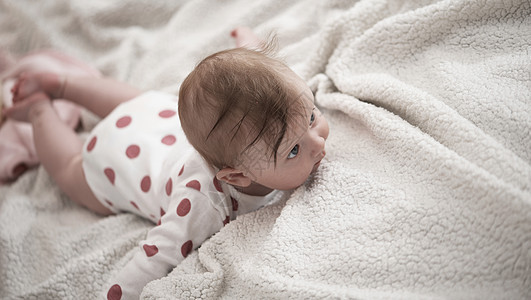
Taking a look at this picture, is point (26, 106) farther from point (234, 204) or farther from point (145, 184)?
point (234, 204)

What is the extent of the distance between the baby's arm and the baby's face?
0.45 ft

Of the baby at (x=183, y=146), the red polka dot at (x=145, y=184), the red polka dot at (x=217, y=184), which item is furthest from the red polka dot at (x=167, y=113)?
the red polka dot at (x=217, y=184)

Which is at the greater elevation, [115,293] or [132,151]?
[132,151]

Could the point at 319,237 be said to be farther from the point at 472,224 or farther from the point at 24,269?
the point at 24,269

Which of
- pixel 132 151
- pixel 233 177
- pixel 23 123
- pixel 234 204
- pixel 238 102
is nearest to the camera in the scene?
pixel 238 102

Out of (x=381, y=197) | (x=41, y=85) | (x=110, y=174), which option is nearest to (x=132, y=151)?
(x=110, y=174)

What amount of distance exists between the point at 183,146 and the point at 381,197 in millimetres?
451

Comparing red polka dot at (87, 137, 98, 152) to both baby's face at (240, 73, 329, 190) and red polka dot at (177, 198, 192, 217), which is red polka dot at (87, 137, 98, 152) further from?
baby's face at (240, 73, 329, 190)

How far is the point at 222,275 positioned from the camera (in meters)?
0.85

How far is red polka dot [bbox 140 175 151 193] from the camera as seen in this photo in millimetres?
1041

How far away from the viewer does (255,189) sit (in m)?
0.97

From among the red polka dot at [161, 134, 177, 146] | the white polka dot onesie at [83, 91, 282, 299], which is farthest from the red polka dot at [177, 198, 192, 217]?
the red polka dot at [161, 134, 177, 146]

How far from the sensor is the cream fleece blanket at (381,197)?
0.71 meters

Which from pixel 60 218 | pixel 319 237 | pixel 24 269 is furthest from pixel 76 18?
pixel 319 237
